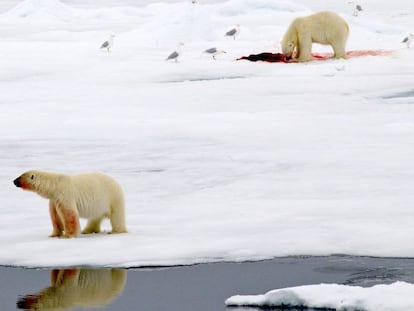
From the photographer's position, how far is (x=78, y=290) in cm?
513

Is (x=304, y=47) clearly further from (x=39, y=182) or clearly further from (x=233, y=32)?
(x=39, y=182)

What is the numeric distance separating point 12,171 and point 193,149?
192cm

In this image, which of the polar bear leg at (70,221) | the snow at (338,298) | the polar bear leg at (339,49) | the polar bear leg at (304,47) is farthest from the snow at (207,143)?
the snow at (338,298)

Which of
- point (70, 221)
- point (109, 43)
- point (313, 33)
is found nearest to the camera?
point (70, 221)

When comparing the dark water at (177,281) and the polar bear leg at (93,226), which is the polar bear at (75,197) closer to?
the polar bear leg at (93,226)

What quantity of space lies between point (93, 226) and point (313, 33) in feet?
37.1

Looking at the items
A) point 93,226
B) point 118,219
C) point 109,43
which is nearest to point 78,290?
point 118,219

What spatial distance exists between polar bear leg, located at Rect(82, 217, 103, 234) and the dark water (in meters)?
1.13

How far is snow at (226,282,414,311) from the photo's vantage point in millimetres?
4539

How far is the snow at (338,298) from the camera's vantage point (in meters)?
4.54

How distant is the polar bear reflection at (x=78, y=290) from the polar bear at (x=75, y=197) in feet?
3.15

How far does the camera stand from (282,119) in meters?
12.6

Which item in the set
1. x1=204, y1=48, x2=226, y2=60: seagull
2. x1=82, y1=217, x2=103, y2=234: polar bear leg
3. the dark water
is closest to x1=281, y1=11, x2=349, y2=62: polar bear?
x1=204, y1=48, x2=226, y2=60: seagull

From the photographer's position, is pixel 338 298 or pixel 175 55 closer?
pixel 338 298
